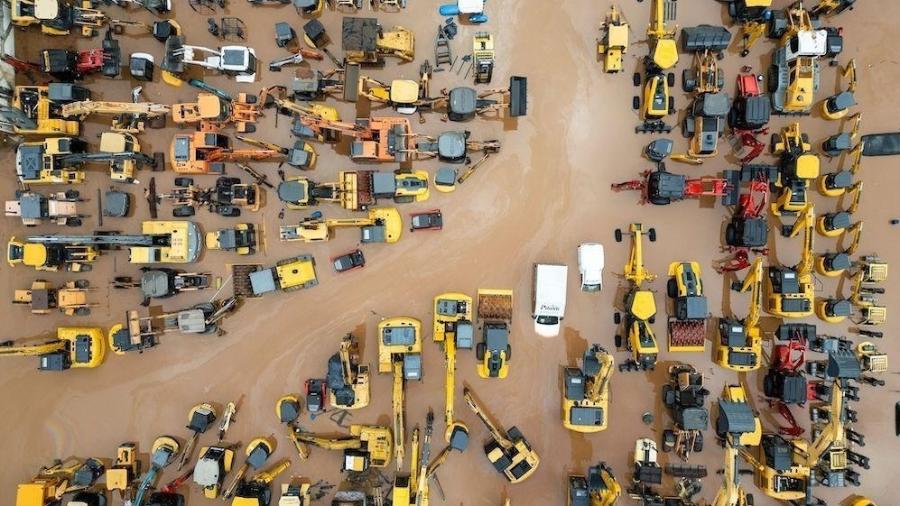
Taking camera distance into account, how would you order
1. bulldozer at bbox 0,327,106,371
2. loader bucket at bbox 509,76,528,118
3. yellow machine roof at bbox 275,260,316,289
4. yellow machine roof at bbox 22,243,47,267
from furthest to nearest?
yellow machine roof at bbox 275,260,316,289, loader bucket at bbox 509,76,528,118, bulldozer at bbox 0,327,106,371, yellow machine roof at bbox 22,243,47,267

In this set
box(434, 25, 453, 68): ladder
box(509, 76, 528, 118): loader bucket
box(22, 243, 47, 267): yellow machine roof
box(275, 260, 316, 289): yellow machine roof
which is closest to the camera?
box(22, 243, 47, 267): yellow machine roof

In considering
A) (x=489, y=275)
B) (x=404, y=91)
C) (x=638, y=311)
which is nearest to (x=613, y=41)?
(x=404, y=91)

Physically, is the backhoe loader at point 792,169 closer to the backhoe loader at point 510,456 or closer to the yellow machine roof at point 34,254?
the backhoe loader at point 510,456

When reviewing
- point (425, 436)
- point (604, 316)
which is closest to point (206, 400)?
point (425, 436)

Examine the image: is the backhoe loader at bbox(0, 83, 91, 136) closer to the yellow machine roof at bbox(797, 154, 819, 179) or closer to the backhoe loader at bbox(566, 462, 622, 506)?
the backhoe loader at bbox(566, 462, 622, 506)

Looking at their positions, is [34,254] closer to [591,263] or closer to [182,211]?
[182,211]

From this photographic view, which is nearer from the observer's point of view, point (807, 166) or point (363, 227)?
point (807, 166)

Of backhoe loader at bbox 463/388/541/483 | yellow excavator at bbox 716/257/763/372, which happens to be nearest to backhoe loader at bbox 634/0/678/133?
yellow excavator at bbox 716/257/763/372
